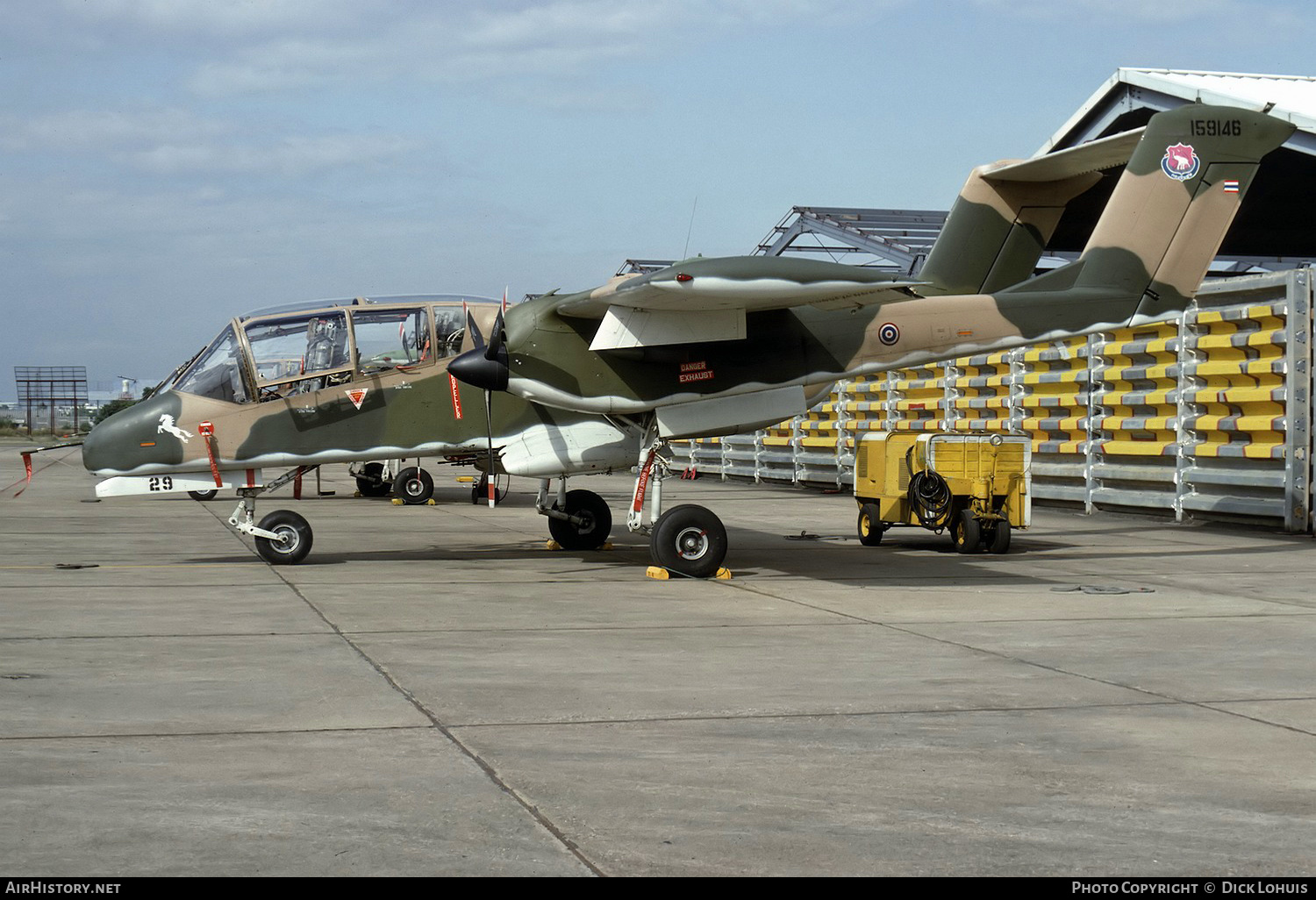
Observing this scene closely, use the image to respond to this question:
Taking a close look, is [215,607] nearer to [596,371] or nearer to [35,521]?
[596,371]

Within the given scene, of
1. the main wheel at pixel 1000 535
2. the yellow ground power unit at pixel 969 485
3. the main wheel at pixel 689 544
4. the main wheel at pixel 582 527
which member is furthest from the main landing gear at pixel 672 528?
the main wheel at pixel 1000 535

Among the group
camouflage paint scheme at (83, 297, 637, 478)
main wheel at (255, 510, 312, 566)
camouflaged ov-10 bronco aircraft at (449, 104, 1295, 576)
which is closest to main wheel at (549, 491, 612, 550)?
camouflage paint scheme at (83, 297, 637, 478)

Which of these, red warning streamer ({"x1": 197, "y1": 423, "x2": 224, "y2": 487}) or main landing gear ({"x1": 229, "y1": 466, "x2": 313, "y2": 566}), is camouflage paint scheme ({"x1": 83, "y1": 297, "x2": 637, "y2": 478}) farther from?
main landing gear ({"x1": 229, "y1": 466, "x2": 313, "y2": 566})

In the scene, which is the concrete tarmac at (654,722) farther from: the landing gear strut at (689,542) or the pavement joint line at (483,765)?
the landing gear strut at (689,542)

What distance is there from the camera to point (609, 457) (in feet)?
42.7

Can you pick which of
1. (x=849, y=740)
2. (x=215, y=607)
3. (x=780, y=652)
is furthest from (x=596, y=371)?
(x=849, y=740)

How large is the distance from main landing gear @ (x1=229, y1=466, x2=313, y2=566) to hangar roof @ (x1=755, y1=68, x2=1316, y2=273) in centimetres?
1163

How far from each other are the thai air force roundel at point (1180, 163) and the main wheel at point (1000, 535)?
4.06 m

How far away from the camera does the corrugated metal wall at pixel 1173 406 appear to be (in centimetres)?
1527

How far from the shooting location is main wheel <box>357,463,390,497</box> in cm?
2477

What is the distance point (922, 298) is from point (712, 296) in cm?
328

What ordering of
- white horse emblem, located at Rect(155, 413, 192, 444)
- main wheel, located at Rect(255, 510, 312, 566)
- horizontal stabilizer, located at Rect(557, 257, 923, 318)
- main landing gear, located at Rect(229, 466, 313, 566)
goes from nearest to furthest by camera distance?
horizontal stabilizer, located at Rect(557, 257, 923, 318) → white horse emblem, located at Rect(155, 413, 192, 444) → main landing gear, located at Rect(229, 466, 313, 566) → main wheel, located at Rect(255, 510, 312, 566)

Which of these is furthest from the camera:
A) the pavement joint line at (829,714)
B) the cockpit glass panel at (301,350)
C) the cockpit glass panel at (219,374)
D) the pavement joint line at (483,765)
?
the cockpit glass panel at (301,350)

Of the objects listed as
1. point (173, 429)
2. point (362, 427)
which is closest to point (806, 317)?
point (362, 427)
